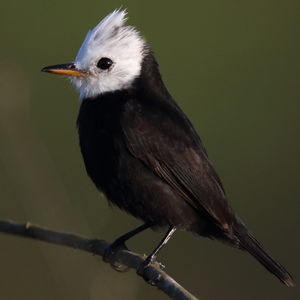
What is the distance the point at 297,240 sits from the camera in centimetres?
834

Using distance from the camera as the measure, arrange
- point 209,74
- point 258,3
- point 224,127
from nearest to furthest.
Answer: point 224,127 → point 209,74 → point 258,3

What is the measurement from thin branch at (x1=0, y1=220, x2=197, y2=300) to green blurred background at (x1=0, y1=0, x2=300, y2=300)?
0.12m

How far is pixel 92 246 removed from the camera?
242 inches

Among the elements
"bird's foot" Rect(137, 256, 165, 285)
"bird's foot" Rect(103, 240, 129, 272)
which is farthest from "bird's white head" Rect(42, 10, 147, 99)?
"bird's foot" Rect(137, 256, 165, 285)

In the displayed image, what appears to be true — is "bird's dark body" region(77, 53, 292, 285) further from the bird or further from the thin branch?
the thin branch

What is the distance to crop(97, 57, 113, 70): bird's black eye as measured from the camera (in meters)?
6.80

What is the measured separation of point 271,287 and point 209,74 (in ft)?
10.2

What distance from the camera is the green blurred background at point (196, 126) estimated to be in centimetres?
650

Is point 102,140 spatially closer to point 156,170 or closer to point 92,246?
point 156,170

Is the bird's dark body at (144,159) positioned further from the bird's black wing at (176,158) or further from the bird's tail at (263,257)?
the bird's tail at (263,257)

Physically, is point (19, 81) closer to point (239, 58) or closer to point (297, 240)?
point (297, 240)

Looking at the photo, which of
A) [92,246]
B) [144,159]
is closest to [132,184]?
[144,159]

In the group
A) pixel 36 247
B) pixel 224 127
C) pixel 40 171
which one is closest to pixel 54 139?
pixel 36 247

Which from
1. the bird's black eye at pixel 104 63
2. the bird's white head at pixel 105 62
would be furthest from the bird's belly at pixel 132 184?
the bird's black eye at pixel 104 63
